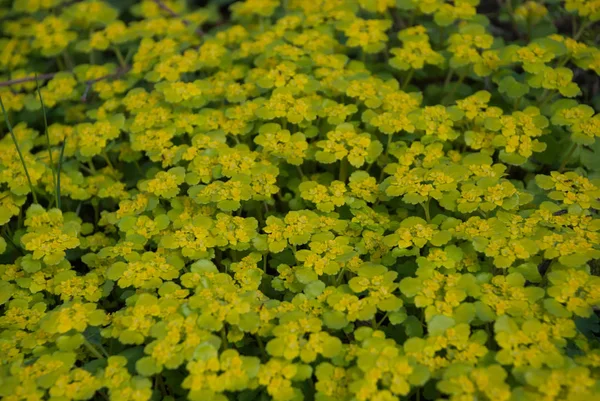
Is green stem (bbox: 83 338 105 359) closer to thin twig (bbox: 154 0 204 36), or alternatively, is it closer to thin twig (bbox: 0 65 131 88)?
thin twig (bbox: 0 65 131 88)

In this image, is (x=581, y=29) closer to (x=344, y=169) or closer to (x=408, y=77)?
(x=408, y=77)

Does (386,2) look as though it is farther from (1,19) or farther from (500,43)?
(1,19)

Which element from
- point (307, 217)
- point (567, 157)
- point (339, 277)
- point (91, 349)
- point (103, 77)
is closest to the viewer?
point (91, 349)

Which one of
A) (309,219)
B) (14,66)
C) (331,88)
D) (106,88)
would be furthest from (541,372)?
(14,66)

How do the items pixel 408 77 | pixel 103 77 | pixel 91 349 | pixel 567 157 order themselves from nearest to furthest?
pixel 91 349 → pixel 567 157 → pixel 408 77 → pixel 103 77

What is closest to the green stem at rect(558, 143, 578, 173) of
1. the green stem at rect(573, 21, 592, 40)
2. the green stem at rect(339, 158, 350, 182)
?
the green stem at rect(573, 21, 592, 40)

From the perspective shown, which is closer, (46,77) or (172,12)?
(46,77)

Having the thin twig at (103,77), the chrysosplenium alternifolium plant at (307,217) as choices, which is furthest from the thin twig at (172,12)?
the thin twig at (103,77)

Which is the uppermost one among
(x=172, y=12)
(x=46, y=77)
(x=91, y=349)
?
(x=172, y=12)

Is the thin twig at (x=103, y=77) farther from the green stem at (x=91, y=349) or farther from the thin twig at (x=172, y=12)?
the green stem at (x=91, y=349)

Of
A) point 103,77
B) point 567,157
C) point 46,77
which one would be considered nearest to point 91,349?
point 103,77
